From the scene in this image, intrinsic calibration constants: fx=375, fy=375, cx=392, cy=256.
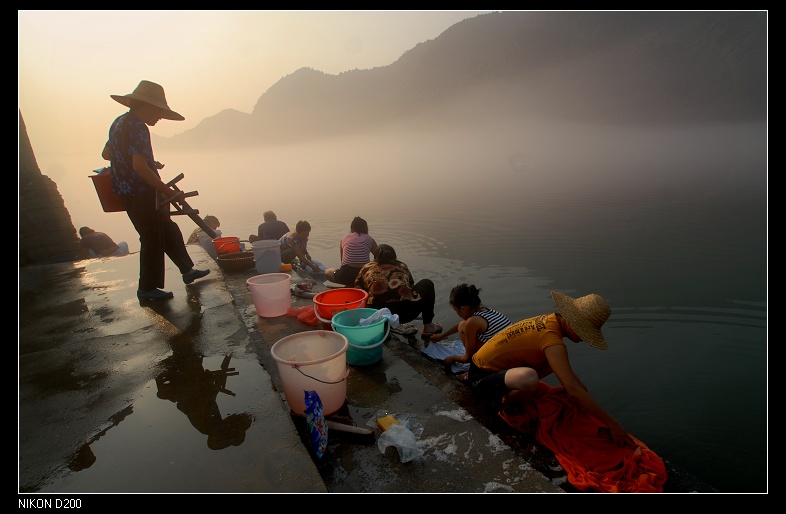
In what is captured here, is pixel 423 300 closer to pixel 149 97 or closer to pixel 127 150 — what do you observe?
pixel 127 150

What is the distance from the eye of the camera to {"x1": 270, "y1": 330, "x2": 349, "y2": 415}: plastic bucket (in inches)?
103

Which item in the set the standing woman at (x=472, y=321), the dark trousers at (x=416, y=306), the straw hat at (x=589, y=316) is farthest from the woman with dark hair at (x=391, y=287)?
the straw hat at (x=589, y=316)

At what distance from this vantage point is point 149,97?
14.1 feet

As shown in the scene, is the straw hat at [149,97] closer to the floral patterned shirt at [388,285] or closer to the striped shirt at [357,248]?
the striped shirt at [357,248]

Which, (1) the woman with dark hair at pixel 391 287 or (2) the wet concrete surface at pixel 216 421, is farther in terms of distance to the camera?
(1) the woman with dark hair at pixel 391 287

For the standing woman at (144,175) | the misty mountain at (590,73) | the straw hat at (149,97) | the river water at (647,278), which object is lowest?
the river water at (647,278)

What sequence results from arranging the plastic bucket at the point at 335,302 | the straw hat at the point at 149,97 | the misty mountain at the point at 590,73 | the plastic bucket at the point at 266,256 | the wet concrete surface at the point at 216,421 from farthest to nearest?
the misty mountain at the point at 590,73, the plastic bucket at the point at 266,256, the straw hat at the point at 149,97, the plastic bucket at the point at 335,302, the wet concrete surface at the point at 216,421

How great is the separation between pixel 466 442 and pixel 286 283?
2.85 metres

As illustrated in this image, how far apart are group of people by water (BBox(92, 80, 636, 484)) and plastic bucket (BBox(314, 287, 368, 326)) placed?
422 millimetres

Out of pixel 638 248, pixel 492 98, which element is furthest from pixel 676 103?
pixel 638 248

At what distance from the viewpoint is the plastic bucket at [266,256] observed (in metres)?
6.41

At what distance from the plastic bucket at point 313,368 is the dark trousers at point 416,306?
1748 mm
